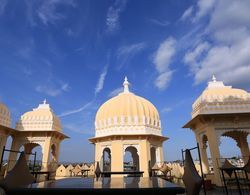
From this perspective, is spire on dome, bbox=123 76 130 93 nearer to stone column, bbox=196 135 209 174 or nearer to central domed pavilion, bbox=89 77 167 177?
central domed pavilion, bbox=89 77 167 177

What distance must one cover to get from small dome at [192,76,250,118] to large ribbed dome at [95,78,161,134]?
7.12m

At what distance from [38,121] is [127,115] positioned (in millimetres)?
9876

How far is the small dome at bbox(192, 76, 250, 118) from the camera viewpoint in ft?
55.3

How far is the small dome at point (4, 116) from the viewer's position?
70.8ft

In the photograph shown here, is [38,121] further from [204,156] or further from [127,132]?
[204,156]

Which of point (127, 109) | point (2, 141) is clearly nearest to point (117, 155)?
point (127, 109)

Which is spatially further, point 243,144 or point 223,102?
point 243,144

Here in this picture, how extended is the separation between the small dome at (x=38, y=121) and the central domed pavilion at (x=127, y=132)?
15.6 ft

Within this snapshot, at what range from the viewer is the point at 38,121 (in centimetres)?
2330

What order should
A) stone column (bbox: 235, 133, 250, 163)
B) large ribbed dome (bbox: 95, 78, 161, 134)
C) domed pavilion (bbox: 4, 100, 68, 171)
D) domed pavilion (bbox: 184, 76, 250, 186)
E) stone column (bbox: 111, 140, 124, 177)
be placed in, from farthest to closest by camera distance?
large ribbed dome (bbox: 95, 78, 161, 134) < domed pavilion (bbox: 4, 100, 68, 171) < stone column (bbox: 111, 140, 124, 177) < stone column (bbox: 235, 133, 250, 163) < domed pavilion (bbox: 184, 76, 250, 186)

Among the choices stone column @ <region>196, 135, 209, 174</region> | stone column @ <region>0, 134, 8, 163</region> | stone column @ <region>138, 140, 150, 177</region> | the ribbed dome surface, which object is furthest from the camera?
the ribbed dome surface

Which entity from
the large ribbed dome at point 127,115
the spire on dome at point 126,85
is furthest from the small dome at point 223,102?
the spire on dome at point 126,85

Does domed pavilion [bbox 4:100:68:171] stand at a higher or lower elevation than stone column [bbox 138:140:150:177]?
higher

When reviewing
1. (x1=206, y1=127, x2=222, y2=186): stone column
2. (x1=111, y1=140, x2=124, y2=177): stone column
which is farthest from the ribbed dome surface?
(x1=206, y1=127, x2=222, y2=186): stone column
